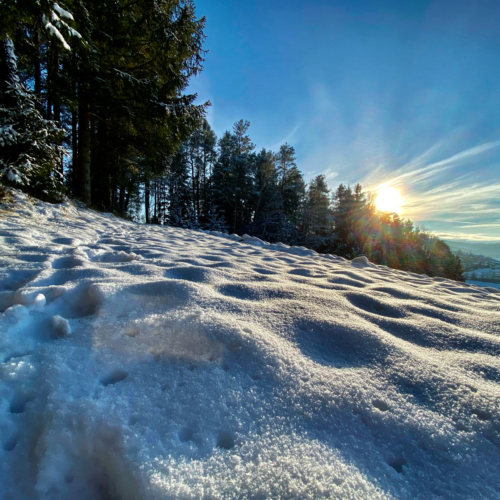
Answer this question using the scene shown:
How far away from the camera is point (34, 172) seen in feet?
12.8

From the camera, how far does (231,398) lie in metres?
0.76

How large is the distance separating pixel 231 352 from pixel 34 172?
4988 millimetres

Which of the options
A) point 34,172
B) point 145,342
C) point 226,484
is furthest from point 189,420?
point 34,172

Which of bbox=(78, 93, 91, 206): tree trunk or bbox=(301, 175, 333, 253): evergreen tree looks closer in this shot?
bbox=(78, 93, 91, 206): tree trunk

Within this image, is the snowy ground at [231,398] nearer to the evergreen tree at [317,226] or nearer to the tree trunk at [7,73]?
the tree trunk at [7,73]

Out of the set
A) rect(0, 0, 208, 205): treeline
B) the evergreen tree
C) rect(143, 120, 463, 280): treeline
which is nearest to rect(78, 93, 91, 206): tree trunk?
rect(0, 0, 208, 205): treeline

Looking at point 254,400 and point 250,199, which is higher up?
point 250,199

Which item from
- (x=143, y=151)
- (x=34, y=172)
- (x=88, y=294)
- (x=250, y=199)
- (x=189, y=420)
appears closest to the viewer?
(x=189, y=420)

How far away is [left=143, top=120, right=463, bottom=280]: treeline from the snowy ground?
1500cm

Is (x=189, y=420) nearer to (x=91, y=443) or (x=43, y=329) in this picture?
(x=91, y=443)

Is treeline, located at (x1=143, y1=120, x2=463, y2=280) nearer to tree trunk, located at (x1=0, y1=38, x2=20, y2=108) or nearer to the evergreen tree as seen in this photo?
the evergreen tree

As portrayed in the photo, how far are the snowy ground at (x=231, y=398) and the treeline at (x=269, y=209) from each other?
15.0m

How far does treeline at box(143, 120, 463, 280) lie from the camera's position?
17.4m

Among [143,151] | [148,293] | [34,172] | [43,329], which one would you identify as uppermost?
[143,151]
